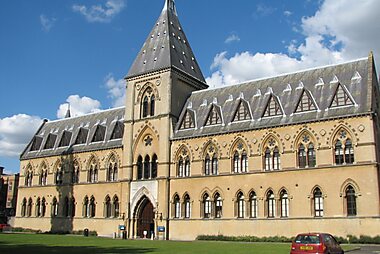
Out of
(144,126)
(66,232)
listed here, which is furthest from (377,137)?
(66,232)

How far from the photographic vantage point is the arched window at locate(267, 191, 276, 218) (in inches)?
1612

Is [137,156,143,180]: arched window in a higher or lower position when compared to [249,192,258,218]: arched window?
higher

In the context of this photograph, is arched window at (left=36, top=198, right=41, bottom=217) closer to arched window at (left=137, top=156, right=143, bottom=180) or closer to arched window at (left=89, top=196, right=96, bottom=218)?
arched window at (left=89, top=196, right=96, bottom=218)

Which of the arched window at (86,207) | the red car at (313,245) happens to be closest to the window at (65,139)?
the arched window at (86,207)

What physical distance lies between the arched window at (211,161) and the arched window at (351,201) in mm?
13257

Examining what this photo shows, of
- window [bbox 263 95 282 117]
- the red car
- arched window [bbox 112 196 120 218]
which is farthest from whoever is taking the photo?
arched window [bbox 112 196 120 218]

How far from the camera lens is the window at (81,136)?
60.5 m

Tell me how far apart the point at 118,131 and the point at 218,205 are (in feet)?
59.9

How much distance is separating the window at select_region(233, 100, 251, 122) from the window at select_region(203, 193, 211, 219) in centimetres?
834

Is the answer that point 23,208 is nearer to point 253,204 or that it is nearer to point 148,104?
point 148,104

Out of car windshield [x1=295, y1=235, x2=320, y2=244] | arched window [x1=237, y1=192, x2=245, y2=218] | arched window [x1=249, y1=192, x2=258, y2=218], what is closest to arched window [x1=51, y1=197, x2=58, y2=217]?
arched window [x1=237, y1=192, x2=245, y2=218]

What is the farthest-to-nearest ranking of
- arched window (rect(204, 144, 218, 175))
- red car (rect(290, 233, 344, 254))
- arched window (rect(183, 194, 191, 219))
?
arched window (rect(183, 194, 191, 219)) < arched window (rect(204, 144, 218, 175)) < red car (rect(290, 233, 344, 254))

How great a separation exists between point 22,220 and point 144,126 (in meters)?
26.8

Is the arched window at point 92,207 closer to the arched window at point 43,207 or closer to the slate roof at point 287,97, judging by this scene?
the arched window at point 43,207
